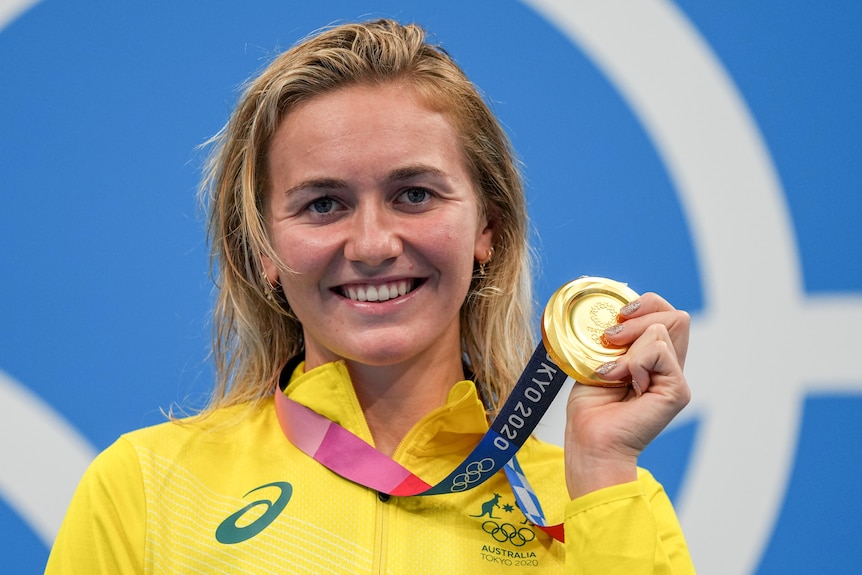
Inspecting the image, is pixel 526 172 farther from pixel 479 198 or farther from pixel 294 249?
pixel 294 249

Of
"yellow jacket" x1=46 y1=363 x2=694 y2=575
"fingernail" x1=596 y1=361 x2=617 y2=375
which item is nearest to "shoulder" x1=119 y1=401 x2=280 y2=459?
"yellow jacket" x1=46 y1=363 x2=694 y2=575

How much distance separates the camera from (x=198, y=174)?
2420 mm

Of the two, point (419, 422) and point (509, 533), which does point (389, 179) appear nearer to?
point (419, 422)

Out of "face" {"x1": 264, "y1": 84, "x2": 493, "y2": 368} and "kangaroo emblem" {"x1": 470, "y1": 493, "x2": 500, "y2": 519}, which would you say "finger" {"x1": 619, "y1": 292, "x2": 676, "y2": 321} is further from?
"kangaroo emblem" {"x1": 470, "y1": 493, "x2": 500, "y2": 519}

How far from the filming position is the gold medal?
1.49 m

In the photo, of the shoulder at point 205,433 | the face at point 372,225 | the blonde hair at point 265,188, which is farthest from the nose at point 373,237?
the shoulder at point 205,433

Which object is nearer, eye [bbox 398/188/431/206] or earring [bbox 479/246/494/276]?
eye [bbox 398/188/431/206]

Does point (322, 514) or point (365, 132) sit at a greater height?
point (365, 132)

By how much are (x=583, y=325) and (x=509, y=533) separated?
38cm

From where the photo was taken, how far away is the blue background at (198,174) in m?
2.32

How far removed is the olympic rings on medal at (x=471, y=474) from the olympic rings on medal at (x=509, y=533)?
0.08 metres

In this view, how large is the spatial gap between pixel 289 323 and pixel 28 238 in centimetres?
79

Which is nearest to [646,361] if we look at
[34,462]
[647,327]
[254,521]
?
[647,327]

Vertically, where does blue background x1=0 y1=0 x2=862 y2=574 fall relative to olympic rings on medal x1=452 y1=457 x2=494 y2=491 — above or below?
above
